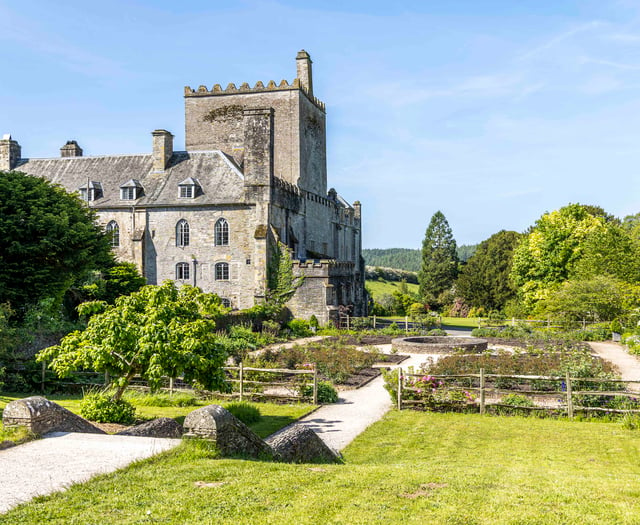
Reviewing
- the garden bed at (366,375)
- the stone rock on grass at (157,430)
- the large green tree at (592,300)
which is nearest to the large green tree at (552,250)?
the large green tree at (592,300)

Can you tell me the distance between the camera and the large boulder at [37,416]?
10828 mm

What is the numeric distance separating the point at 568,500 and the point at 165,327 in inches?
332

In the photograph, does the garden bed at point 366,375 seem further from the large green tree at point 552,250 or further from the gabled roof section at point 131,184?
the large green tree at point 552,250

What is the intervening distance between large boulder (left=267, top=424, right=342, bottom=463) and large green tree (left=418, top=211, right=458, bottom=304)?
197 feet

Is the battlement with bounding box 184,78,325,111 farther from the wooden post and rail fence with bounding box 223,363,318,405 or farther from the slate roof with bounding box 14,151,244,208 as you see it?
the wooden post and rail fence with bounding box 223,363,318,405

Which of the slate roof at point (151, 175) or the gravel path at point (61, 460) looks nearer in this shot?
the gravel path at point (61, 460)

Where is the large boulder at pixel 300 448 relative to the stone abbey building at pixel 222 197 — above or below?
below

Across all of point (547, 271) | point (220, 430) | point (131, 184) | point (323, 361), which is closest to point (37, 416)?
point (220, 430)

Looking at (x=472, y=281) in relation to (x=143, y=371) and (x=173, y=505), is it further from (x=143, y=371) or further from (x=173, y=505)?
(x=173, y=505)

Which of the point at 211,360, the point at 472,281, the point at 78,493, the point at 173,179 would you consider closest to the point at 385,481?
the point at 78,493

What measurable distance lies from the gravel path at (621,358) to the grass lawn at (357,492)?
35.0 feet

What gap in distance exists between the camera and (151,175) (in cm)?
4516

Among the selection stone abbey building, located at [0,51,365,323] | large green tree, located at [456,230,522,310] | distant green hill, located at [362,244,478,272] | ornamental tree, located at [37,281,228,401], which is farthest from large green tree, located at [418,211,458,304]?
distant green hill, located at [362,244,478,272]

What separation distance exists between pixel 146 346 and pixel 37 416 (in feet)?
8.07
